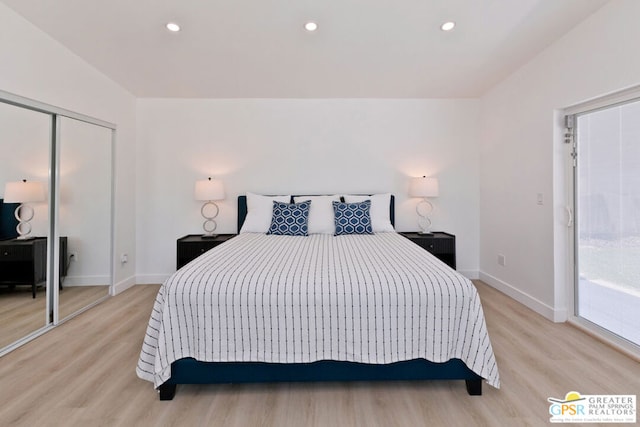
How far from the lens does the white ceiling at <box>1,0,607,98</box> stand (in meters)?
2.10

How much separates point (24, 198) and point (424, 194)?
382 centimetres

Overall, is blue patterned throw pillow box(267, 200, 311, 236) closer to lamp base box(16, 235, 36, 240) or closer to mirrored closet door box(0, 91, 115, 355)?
Result: mirrored closet door box(0, 91, 115, 355)

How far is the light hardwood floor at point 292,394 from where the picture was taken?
1.51 meters

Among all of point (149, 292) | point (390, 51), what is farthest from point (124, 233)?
point (390, 51)

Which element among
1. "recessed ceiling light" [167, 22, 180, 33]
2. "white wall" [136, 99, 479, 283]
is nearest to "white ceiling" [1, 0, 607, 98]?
"recessed ceiling light" [167, 22, 180, 33]

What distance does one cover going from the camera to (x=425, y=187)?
143 inches

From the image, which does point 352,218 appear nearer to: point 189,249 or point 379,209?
point 379,209

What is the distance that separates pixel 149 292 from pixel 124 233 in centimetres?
78

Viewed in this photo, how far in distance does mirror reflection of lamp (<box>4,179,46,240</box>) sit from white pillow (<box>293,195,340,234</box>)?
234 cm

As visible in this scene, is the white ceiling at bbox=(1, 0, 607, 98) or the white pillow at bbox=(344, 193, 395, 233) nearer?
the white ceiling at bbox=(1, 0, 607, 98)

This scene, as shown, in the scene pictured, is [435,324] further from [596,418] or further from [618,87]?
[618,87]

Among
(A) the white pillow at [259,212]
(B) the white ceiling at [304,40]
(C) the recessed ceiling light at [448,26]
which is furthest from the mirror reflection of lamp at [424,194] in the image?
(C) the recessed ceiling light at [448,26]

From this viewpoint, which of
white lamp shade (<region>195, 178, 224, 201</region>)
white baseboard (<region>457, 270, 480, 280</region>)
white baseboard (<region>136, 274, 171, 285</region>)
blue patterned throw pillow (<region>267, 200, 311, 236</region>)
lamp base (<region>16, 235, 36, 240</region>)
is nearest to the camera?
lamp base (<region>16, 235, 36, 240</region>)

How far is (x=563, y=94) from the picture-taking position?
2.56 meters
